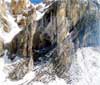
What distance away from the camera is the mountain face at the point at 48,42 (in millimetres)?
3475

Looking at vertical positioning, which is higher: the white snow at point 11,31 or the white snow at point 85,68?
the white snow at point 11,31

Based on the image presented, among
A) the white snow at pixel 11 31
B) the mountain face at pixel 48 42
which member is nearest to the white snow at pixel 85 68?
the mountain face at pixel 48 42

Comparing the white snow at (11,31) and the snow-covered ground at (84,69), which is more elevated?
the white snow at (11,31)

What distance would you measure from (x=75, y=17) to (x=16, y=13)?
1.92ft

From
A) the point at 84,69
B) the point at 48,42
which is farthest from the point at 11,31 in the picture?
the point at 84,69

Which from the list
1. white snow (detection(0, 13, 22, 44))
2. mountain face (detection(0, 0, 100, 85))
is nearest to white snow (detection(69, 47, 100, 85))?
mountain face (detection(0, 0, 100, 85))

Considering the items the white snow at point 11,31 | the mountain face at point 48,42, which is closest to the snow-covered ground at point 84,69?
the mountain face at point 48,42

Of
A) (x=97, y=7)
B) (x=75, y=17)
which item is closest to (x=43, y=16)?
(x=75, y=17)

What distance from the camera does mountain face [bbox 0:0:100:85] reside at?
347 cm

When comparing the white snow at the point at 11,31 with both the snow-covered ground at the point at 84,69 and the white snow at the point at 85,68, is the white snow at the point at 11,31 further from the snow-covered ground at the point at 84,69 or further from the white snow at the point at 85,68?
the white snow at the point at 85,68

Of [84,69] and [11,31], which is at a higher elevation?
[11,31]

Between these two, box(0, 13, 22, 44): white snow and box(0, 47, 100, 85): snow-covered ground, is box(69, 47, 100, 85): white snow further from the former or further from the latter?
box(0, 13, 22, 44): white snow

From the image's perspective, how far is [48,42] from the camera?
3502 mm

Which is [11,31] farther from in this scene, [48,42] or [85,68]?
[85,68]
